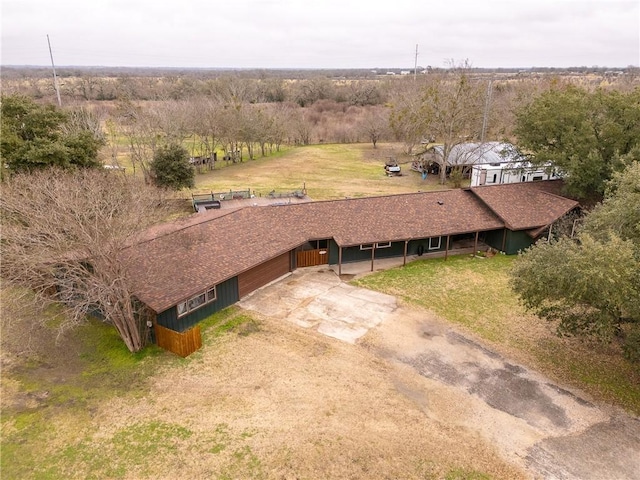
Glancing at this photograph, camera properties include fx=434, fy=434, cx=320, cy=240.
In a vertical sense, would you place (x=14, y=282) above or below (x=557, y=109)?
below

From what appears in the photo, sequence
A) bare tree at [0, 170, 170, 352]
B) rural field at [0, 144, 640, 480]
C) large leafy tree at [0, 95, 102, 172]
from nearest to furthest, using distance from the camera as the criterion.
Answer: rural field at [0, 144, 640, 480]
bare tree at [0, 170, 170, 352]
large leafy tree at [0, 95, 102, 172]

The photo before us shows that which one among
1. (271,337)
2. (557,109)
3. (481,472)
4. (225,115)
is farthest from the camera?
(225,115)

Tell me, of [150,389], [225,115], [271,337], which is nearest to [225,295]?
[271,337]

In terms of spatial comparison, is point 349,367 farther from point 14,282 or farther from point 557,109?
point 557,109

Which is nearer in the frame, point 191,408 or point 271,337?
point 191,408

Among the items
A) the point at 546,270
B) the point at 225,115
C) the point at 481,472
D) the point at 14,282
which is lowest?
→ the point at 481,472

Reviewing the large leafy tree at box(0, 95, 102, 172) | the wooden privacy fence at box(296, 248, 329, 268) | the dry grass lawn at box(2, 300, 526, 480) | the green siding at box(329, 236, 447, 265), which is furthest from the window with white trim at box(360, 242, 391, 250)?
the large leafy tree at box(0, 95, 102, 172)

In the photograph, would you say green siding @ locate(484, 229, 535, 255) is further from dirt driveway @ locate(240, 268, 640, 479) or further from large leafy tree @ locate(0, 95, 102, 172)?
large leafy tree @ locate(0, 95, 102, 172)

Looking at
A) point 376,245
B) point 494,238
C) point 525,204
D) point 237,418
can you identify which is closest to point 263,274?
point 376,245
